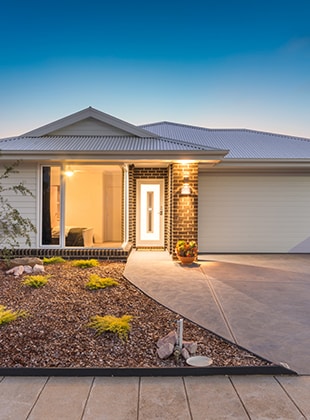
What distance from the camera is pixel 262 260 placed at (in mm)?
8922

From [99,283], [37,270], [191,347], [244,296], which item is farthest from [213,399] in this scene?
[37,270]

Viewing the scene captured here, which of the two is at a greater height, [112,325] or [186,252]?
[186,252]

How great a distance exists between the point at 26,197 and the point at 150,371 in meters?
6.78

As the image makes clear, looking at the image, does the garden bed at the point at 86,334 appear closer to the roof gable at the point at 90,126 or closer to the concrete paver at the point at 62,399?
the concrete paver at the point at 62,399

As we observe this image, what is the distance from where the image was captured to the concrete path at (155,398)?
2.46 metres

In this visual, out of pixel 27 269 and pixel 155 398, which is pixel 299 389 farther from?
pixel 27 269

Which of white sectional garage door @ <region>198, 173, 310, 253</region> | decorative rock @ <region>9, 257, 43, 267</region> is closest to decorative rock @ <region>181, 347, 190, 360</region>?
decorative rock @ <region>9, 257, 43, 267</region>

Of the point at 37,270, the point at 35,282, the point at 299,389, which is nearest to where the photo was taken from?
the point at 299,389

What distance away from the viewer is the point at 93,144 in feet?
28.3

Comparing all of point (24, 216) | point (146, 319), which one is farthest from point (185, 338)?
point (24, 216)

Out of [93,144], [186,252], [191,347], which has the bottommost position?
[191,347]

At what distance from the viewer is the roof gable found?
371 inches

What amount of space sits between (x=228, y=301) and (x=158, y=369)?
241cm

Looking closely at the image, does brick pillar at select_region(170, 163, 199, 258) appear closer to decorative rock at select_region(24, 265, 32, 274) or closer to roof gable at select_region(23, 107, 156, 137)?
roof gable at select_region(23, 107, 156, 137)
